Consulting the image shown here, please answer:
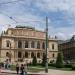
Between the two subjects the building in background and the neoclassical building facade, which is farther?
the building in background

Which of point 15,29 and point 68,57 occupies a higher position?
point 15,29

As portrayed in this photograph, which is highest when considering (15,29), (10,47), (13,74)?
(15,29)

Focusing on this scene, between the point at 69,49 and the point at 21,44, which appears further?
the point at 69,49

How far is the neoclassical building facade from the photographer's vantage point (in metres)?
97.0

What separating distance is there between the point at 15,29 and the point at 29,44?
7.17 meters

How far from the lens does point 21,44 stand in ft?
328

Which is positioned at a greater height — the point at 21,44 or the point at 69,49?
the point at 21,44

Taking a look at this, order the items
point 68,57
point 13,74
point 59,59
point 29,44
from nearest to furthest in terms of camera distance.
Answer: point 13,74, point 59,59, point 29,44, point 68,57

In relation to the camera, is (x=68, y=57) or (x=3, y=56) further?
(x=68, y=57)

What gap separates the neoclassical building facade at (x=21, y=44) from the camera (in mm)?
96981

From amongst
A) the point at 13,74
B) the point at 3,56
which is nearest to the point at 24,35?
the point at 3,56

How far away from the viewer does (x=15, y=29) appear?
101m

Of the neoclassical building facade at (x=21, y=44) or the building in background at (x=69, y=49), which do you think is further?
the building in background at (x=69, y=49)

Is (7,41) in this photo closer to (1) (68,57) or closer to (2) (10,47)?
(2) (10,47)
